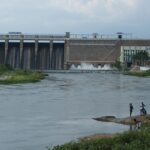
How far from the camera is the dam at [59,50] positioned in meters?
108

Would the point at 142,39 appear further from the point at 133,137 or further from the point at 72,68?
A: the point at 133,137

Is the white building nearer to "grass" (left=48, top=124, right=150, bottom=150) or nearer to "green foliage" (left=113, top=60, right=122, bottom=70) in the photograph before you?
"green foliage" (left=113, top=60, right=122, bottom=70)

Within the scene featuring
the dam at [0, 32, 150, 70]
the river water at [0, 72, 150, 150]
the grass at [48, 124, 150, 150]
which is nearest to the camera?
the grass at [48, 124, 150, 150]

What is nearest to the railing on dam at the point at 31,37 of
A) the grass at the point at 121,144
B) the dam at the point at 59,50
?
the dam at the point at 59,50

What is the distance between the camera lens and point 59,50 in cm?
10994

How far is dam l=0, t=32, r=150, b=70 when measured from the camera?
356ft

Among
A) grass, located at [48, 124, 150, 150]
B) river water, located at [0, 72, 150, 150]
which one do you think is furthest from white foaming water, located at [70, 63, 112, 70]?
grass, located at [48, 124, 150, 150]

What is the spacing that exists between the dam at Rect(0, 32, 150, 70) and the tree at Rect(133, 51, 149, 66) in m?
2.12

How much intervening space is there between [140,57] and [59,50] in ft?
59.9

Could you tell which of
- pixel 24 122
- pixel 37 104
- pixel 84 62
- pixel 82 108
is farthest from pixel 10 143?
pixel 84 62

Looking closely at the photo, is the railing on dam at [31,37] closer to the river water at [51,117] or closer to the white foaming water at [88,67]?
the white foaming water at [88,67]

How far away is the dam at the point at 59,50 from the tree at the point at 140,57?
212 cm

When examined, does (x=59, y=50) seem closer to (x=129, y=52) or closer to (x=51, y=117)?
(x=129, y=52)

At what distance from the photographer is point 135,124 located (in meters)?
27.4
